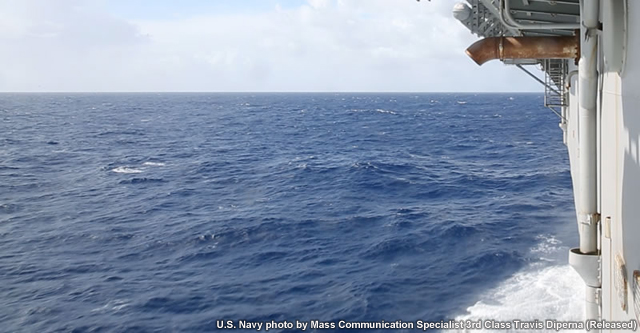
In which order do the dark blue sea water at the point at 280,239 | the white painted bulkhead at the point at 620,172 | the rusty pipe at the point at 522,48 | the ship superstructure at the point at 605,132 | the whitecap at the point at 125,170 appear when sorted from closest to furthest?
1. the white painted bulkhead at the point at 620,172
2. the ship superstructure at the point at 605,132
3. the rusty pipe at the point at 522,48
4. the dark blue sea water at the point at 280,239
5. the whitecap at the point at 125,170

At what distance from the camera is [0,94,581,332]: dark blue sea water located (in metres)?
17.6

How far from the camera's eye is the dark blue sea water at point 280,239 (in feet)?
57.8

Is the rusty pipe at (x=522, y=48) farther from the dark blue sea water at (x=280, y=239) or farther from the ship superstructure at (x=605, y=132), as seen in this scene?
the dark blue sea water at (x=280, y=239)

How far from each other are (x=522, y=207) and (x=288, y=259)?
47.3 feet

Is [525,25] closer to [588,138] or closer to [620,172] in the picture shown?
[588,138]

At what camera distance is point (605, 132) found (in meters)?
7.98

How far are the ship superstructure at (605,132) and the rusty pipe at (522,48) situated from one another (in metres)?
0.02

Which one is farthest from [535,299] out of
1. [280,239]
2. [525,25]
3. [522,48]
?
[280,239]

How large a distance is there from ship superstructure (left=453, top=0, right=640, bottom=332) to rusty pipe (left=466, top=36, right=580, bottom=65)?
17 millimetres

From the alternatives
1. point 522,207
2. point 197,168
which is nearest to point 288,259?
point 522,207

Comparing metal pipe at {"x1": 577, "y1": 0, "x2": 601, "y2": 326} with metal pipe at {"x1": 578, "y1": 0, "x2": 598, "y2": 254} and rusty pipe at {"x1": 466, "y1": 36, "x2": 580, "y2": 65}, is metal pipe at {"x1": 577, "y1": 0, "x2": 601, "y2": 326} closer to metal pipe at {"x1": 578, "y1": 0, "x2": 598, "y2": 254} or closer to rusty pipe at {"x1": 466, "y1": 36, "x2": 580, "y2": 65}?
metal pipe at {"x1": 578, "y1": 0, "x2": 598, "y2": 254}

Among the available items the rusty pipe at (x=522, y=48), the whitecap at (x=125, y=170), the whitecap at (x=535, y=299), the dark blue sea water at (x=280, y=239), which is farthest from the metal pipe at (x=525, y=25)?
the whitecap at (x=125, y=170)

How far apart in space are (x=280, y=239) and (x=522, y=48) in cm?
1739

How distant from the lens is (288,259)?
2223 cm
